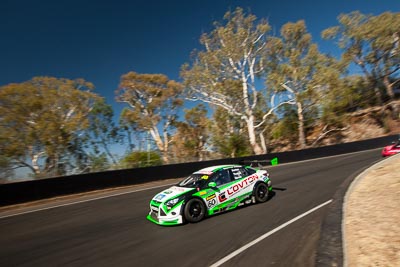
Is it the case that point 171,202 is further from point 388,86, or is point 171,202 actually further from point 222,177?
point 388,86

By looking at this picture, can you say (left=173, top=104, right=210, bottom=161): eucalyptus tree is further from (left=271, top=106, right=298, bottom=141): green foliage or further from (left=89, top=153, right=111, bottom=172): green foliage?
(left=89, top=153, right=111, bottom=172): green foliage

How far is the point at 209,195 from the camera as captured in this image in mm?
8258

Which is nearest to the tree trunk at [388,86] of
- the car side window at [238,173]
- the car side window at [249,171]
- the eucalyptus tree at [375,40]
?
the eucalyptus tree at [375,40]

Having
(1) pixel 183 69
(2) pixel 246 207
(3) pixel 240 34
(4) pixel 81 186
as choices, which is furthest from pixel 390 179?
(1) pixel 183 69

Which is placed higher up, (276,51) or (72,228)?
(276,51)

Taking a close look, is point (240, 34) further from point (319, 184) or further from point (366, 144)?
point (319, 184)

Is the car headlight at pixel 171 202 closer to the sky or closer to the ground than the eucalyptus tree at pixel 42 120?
closer to the ground

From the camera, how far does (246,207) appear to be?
30.3ft

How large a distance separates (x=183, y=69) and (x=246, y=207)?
31.8 metres

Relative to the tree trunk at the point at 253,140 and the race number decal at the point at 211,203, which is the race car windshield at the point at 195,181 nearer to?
the race number decal at the point at 211,203

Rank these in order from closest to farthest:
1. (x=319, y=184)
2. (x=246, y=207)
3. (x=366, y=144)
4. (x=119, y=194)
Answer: (x=246, y=207), (x=319, y=184), (x=119, y=194), (x=366, y=144)

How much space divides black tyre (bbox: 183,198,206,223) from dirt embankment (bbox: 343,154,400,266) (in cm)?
360

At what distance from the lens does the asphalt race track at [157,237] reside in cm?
554

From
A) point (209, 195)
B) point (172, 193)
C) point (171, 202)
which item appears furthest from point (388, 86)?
point (171, 202)
